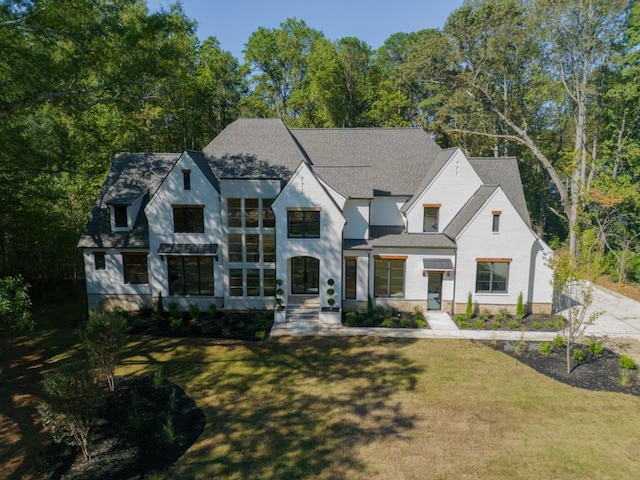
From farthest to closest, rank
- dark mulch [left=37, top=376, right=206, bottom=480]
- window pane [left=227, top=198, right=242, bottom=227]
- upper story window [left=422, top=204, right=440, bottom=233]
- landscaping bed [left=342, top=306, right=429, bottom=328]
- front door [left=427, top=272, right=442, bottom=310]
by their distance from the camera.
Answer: upper story window [left=422, top=204, right=440, bottom=233] < front door [left=427, top=272, right=442, bottom=310] < window pane [left=227, top=198, right=242, bottom=227] < landscaping bed [left=342, top=306, right=429, bottom=328] < dark mulch [left=37, top=376, right=206, bottom=480]

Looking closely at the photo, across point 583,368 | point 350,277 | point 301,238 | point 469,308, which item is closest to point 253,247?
point 301,238

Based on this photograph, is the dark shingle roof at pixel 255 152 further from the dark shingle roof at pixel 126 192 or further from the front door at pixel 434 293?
the front door at pixel 434 293

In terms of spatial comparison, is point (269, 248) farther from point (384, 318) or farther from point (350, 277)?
point (384, 318)

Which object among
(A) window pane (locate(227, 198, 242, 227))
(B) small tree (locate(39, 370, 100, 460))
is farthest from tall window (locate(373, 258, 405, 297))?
(B) small tree (locate(39, 370, 100, 460))

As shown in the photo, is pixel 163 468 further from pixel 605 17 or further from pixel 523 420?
pixel 605 17

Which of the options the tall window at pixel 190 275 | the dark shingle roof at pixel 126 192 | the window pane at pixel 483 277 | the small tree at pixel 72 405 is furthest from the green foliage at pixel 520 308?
the dark shingle roof at pixel 126 192

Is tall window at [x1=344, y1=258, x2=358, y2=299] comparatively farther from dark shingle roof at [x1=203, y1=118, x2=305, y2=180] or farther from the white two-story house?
dark shingle roof at [x1=203, y1=118, x2=305, y2=180]
